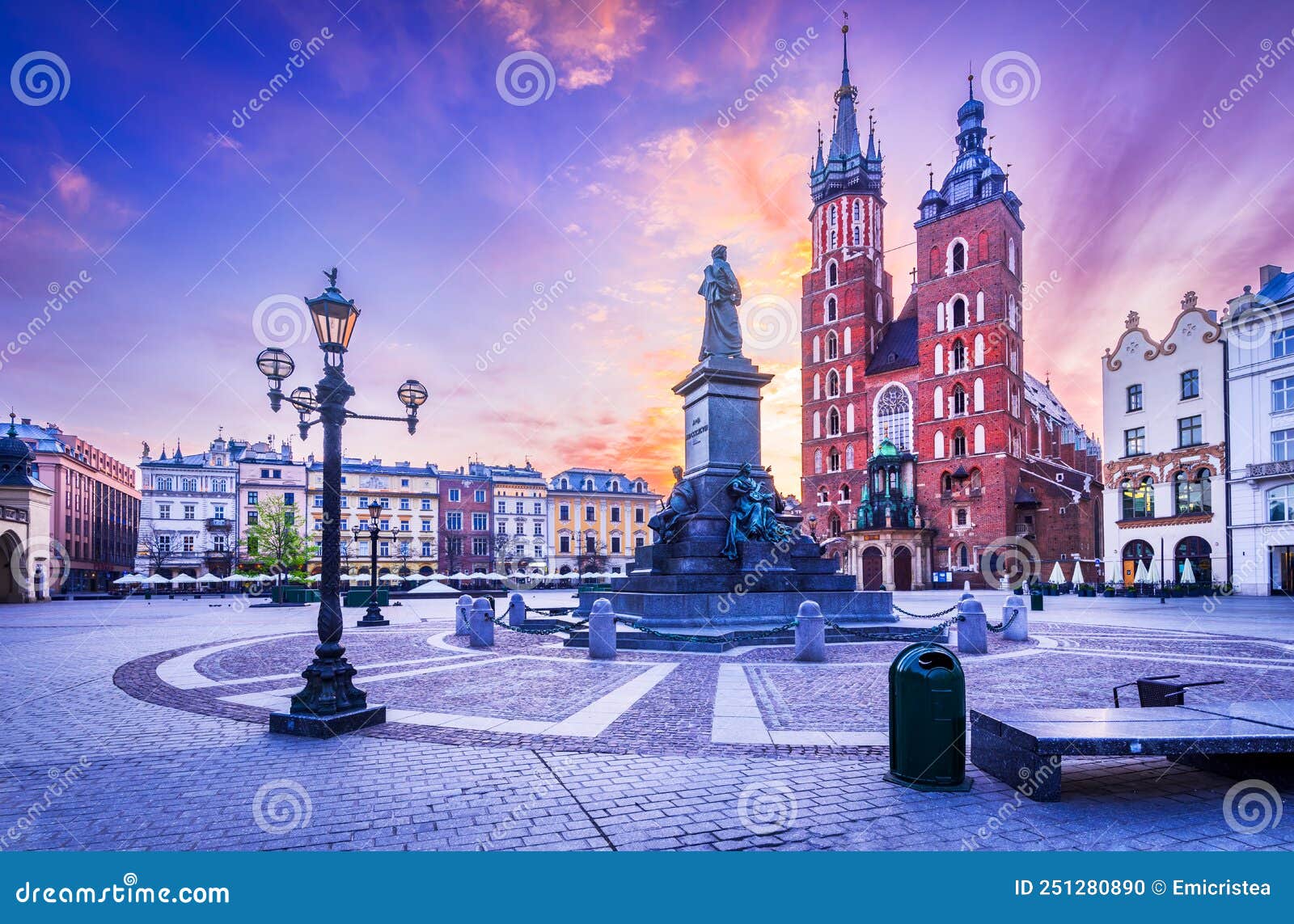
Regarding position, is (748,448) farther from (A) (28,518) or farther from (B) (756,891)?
(A) (28,518)

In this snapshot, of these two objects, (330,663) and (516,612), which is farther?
(516,612)

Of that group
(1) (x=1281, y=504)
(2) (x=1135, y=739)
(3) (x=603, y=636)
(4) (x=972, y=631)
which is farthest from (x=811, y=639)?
(1) (x=1281, y=504)

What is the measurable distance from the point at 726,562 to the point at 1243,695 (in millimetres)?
8833

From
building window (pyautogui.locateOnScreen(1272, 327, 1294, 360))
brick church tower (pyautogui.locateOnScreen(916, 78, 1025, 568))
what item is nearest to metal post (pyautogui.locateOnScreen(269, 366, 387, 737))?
building window (pyautogui.locateOnScreen(1272, 327, 1294, 360))

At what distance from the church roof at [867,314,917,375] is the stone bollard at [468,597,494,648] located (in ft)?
162

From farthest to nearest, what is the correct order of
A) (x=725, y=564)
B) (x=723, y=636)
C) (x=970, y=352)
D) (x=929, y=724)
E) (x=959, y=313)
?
(x=959, y=313) < (x=970, y=352) < (x=725, y=564) < (x=723, y=636) < (x=929, y=724)

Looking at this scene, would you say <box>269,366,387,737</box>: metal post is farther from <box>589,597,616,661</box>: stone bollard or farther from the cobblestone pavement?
<box>589,597,616,661</box>: stone bollard

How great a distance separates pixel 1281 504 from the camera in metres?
35.1

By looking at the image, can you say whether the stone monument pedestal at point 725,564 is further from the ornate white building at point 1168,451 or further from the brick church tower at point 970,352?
the brick church tower at point 970,352

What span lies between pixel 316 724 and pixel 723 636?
25.3ft

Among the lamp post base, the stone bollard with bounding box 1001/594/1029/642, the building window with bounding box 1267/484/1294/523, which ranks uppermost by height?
the building window with bounding box 1267/484/1294/523

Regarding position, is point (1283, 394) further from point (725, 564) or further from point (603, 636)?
point (603, 636)

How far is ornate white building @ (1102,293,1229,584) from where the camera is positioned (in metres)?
38.6

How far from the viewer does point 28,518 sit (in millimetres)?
39375
